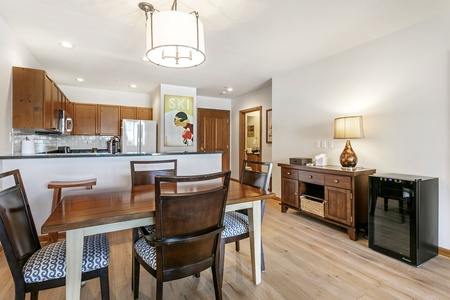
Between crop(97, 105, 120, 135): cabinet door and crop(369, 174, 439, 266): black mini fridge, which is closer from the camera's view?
crop(369, 174, 439, 266): black mini fridge

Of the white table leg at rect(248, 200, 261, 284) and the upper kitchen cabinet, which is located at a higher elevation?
the upper kitchen cabinet

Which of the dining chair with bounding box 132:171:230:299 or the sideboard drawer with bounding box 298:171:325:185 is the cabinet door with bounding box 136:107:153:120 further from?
the dining chair with bounding box 132:171:230:299

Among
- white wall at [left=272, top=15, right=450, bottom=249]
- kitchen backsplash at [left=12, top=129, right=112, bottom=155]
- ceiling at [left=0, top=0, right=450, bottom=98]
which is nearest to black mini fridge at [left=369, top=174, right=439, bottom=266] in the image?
white wall at [left=272, top=15, right=450, bottom=249]

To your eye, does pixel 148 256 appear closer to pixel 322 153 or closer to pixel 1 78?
pixel 1 78

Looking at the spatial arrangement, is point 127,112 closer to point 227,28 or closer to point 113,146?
point 113,146

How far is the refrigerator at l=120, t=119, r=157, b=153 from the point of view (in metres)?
4.85

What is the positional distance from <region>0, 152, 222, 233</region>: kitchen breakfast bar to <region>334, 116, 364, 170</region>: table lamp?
2304 mm

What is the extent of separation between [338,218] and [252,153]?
3476 millimetres

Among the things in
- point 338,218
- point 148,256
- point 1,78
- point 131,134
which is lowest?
point 338,218

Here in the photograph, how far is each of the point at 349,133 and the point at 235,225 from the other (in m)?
1.95

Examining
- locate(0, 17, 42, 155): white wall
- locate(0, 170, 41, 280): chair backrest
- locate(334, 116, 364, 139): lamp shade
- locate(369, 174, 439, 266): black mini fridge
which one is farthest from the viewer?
locate(334, 116, 364, 139): lamp shade

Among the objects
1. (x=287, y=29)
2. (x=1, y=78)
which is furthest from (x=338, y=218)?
(x=1, y=78)

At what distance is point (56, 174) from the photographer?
2631 millimetres

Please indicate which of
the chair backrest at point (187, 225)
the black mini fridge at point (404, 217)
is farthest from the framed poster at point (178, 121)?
the chair backrest at point (187, 225)
